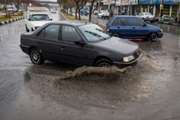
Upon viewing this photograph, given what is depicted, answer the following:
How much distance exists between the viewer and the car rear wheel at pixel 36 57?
36.8 ft

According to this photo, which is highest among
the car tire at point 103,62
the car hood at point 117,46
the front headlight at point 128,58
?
the car hood at point 117,46

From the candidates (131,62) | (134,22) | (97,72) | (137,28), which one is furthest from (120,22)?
(97,72)

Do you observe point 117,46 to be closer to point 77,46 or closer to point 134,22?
point 77,46

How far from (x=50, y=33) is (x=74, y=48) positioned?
4.07 feet

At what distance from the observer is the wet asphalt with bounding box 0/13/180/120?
20.9 feet

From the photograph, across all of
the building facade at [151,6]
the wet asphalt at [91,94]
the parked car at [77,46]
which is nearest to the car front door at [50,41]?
the parked car at [77,46]

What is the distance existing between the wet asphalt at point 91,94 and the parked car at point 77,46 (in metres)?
0.46

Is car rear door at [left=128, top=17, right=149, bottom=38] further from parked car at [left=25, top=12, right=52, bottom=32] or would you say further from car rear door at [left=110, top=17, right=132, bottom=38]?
parked car at [left=25, top=12, right=52, bottom=32]

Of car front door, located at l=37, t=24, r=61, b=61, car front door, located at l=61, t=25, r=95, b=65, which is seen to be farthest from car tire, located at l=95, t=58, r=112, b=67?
car front door, located at l=37, t=24, r=61, b=61

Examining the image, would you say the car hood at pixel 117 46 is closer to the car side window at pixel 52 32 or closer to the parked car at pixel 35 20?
the car side window at pixel 52 32

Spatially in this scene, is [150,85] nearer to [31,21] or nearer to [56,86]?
[56,86]

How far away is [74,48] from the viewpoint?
9984mm

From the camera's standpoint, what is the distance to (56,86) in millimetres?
8227

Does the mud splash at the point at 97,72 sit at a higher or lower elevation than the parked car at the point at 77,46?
lower
